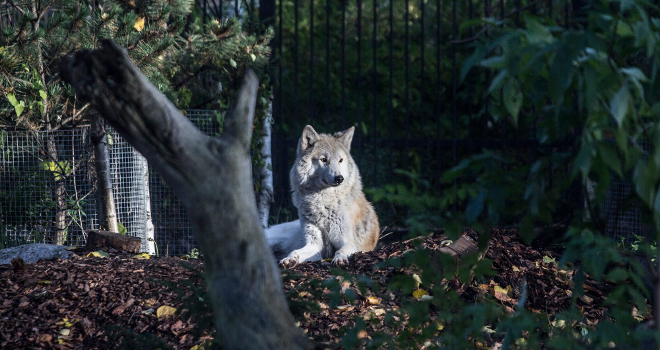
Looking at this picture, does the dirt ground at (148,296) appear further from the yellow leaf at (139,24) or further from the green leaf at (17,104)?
the yellow leaf at (139,24)

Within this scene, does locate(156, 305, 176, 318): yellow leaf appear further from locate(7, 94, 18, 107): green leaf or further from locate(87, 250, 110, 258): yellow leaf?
locate(7, 94, 18, 107): green leaf

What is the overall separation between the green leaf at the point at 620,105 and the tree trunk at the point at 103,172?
17.3ft

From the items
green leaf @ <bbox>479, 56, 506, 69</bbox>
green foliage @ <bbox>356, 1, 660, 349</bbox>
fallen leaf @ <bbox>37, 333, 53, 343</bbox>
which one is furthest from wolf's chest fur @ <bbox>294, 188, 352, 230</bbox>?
green leaf @ <bbox>479, 56, 506, 69</bbox>

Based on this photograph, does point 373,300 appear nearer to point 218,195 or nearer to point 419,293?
point 419,293

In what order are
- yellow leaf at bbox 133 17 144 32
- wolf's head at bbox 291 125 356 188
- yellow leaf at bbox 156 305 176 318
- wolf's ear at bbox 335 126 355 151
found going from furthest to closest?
wolf's ear at bbox 335 126 355 151 → wolf's head at bbox 291 125 356 188 → yellow leaf at bbox 133 17 144 32 → yellow leaf at bbox 156 305 176 318

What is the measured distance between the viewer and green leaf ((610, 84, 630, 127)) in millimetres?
1568

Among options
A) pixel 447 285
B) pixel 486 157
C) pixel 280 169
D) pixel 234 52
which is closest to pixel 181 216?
pixel 280 169

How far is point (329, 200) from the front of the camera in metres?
6.10

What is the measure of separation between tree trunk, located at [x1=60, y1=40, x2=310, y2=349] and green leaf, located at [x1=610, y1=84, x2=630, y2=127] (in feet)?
4.15

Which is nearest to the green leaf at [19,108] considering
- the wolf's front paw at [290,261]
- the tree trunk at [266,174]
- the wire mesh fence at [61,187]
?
the wire mesh fence at [61,187]

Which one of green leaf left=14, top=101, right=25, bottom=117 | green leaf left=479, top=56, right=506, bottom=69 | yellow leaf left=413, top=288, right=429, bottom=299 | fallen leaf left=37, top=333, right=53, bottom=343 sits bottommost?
yellow leaf left=413, top=288, right=429, bottom=299

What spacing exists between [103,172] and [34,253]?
3.54 ft

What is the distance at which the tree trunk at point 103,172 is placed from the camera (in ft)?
19.1

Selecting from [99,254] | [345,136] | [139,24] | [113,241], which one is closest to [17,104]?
[139,24]
